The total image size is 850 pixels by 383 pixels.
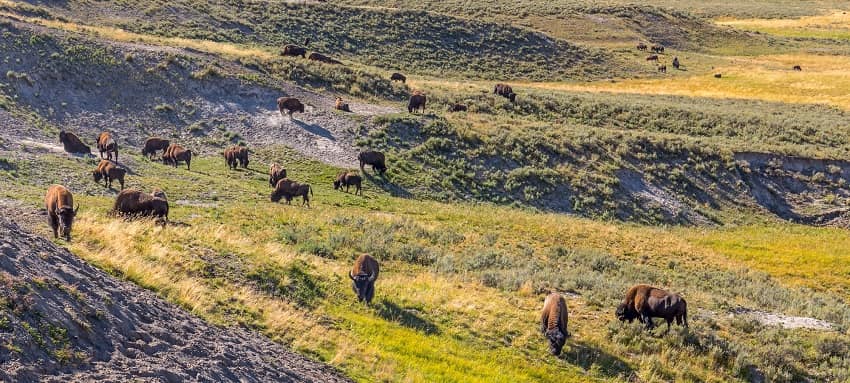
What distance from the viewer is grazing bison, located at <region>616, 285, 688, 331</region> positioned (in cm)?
1693

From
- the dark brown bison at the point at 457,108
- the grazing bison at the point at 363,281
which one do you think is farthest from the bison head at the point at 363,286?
the dark brown bison at the point at 457,108

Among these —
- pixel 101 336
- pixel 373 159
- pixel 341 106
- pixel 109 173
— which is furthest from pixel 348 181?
pixel 101 336

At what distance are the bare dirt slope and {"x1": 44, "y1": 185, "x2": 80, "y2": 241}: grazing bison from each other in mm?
3685

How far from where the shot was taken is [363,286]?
16344 mm

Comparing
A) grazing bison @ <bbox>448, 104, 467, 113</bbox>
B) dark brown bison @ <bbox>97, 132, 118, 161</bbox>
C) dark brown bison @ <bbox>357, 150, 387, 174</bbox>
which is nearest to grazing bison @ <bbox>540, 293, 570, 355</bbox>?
dark brown bison @ <bbox>357, 150, 387, 174</bbox>

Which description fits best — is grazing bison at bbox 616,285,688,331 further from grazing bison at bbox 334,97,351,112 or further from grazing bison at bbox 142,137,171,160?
grazing bison at bbox 334,97,351,112

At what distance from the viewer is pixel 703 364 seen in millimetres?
15906

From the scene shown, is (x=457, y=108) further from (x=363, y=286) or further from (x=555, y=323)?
(x=555, y=323)

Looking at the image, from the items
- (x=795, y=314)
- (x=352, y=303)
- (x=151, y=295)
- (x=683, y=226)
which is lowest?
(x=683, y=226)

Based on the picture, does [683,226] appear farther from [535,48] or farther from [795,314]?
[535,48]

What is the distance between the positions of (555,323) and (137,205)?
11728mm

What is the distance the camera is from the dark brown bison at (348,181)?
110 ft

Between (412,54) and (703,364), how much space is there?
2237 inches

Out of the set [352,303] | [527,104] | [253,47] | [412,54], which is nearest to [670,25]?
[412,54]
